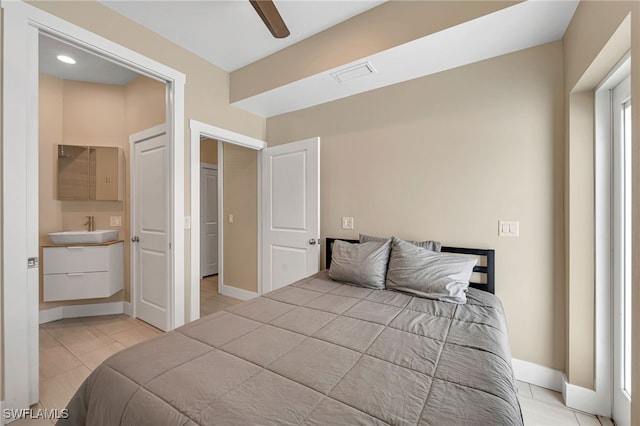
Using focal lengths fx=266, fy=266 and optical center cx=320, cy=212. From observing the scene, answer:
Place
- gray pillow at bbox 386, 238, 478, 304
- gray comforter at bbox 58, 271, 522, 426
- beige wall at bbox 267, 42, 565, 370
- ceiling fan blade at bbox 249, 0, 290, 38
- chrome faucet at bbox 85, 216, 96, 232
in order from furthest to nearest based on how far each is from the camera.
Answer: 1. chrome faucet at bbox 85, 216, 96, 232
2. beige wall at bbox 267, 42, 565, 370
3. gray pillow at bbox 386, 238, 478, 304
4. ceiling fan blade at bbox 249, 0, 290, 38
5. gray comforter at bbox 58, 271, 522, 426

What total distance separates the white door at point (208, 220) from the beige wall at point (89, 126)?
167 cm

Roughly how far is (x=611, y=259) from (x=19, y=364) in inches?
145

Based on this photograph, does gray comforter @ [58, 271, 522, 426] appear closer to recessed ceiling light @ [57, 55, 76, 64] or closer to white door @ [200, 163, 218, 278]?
recessed ceiling light @ [57, 55, 76, 64]

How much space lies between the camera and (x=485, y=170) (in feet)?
6.94

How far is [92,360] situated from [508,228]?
3548 mm

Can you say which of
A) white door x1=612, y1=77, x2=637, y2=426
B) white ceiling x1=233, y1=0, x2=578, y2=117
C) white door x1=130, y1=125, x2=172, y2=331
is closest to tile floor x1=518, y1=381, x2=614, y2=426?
white door x1=612, y1=77, x2=637, y2=426

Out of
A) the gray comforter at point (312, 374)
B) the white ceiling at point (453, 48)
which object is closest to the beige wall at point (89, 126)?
the white ceiling at point (453, 48)

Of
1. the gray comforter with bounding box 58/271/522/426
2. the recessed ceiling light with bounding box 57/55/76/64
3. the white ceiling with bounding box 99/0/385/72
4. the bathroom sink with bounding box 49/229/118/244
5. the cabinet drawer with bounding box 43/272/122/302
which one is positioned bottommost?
the cabinet drawer with bounding box 43/272/122/302

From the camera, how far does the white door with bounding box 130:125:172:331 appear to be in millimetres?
2779

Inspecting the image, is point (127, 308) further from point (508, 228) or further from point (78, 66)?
point (508, 228)

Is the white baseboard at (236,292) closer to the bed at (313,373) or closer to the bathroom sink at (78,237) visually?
the bathroom sink at (78,237)

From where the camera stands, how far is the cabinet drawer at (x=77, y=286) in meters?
2.86

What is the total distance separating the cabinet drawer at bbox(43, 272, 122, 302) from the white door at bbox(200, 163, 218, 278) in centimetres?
194

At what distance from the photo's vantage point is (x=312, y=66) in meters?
2.38
